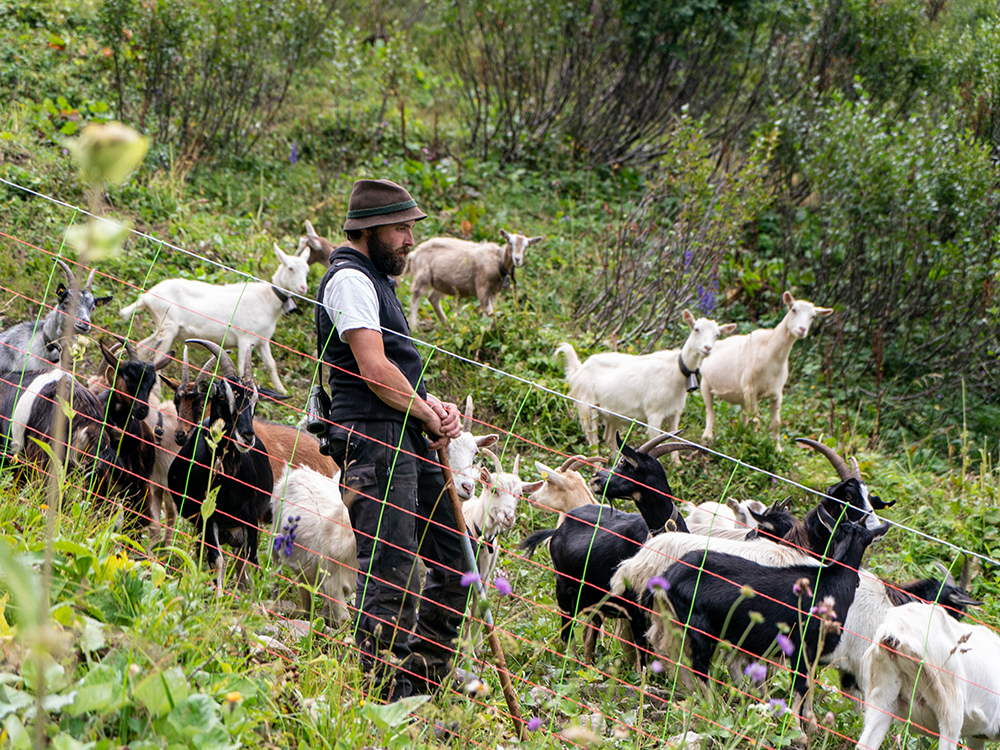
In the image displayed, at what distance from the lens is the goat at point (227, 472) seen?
4254 millimetres

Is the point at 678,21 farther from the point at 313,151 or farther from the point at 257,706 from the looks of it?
the point at 257,706

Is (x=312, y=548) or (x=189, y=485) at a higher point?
(x=189, y=485)

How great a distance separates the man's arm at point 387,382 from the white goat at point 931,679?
2.23 meters

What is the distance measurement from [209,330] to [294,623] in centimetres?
419

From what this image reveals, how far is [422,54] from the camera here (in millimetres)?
17281

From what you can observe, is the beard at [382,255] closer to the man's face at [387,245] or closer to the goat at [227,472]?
the man's face at [387,245]

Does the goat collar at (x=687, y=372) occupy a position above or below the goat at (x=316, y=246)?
below

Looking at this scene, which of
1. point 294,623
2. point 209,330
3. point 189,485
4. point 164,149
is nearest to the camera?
point 294,623

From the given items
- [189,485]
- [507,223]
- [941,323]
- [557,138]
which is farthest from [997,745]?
[557,138]

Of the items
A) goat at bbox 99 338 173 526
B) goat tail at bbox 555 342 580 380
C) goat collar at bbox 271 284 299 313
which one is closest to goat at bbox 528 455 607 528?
goat at bbox 99 338 173 526

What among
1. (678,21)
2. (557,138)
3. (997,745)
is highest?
(678,21)

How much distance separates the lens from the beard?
3.87 m

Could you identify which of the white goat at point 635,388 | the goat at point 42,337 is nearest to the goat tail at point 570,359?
the white goat at point 635,388

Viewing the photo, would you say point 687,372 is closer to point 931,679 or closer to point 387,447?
point 931,679
